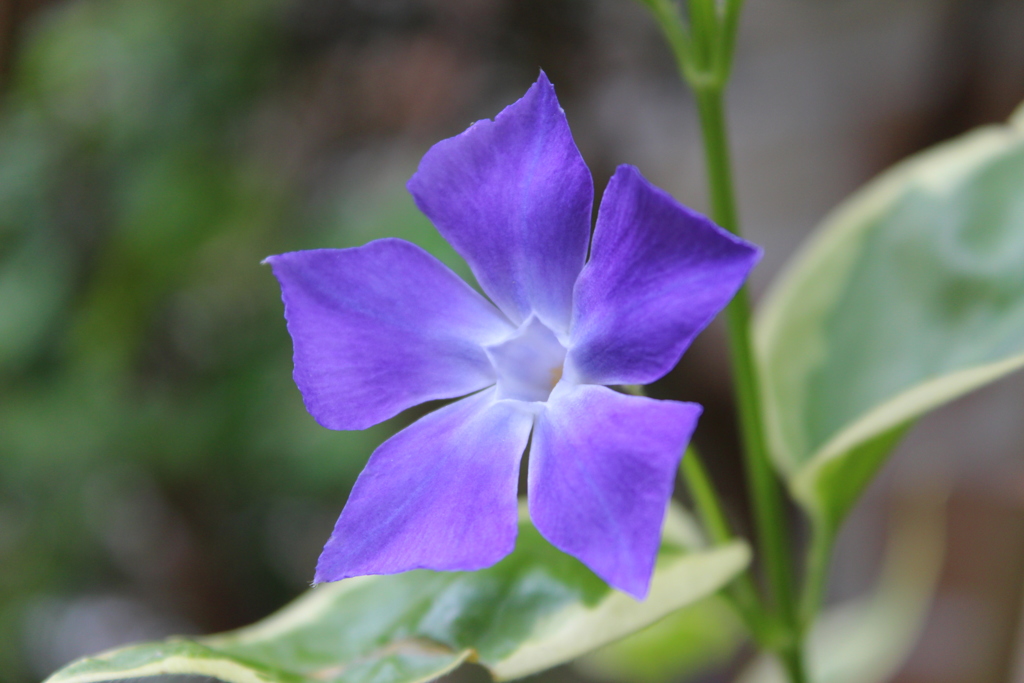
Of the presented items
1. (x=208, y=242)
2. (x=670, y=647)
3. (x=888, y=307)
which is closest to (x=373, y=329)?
(x=888, y=307)

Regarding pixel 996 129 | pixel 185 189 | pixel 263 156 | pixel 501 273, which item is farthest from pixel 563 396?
pixel 263 156

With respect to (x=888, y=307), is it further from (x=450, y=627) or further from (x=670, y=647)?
(x=670, y=647)

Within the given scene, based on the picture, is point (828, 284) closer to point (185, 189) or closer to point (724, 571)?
point (724, 571)

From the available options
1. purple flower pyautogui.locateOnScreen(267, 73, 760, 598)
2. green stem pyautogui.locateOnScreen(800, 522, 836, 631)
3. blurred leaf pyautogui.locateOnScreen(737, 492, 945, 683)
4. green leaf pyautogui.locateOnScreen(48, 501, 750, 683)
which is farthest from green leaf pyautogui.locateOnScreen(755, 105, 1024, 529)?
blurred leaf pyautogui.locateOnScreen(737, 492, 945, 683)

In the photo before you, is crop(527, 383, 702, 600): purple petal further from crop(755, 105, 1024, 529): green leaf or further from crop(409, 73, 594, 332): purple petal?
crop(755, 105, 1024, 529): green leaf

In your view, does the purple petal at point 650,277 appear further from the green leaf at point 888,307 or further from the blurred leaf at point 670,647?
the blurred leaf at point 670,647

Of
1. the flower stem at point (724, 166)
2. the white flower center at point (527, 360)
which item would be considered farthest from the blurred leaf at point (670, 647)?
the white flower center at point (527, 360)
